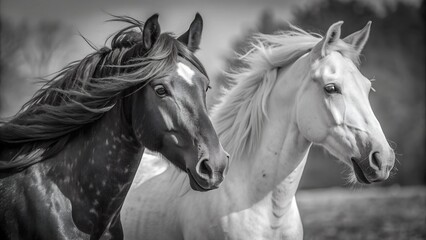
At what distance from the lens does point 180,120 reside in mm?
3268

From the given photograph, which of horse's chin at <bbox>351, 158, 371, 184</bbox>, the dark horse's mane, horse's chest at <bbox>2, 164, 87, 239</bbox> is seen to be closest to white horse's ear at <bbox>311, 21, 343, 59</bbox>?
horse's chin at <bbox>351, 158, 371, 184</bbox>

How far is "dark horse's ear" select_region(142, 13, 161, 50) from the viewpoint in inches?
131

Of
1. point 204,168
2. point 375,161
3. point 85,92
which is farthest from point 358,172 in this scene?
point 85,92

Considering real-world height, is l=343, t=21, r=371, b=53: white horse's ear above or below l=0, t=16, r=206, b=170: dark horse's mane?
below

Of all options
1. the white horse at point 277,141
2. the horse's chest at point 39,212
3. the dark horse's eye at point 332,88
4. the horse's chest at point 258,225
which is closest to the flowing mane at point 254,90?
the white horse at point 277,141

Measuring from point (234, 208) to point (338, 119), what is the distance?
44.8 inches

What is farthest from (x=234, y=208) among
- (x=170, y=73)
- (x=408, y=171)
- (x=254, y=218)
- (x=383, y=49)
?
(x=383, y=49)

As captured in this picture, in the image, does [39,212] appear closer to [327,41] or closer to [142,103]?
[142,103]

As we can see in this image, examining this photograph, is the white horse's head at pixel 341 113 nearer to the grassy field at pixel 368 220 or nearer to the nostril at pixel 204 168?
the nostril at pixel 204 168

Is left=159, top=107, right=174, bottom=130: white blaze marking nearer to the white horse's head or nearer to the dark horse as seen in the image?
the dark horse

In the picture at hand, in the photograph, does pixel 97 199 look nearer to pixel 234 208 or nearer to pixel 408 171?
pixel 234 208

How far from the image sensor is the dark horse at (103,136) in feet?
10.7

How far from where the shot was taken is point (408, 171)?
2947 centimetres

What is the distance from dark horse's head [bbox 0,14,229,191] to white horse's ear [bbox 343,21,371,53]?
5.40 ft
